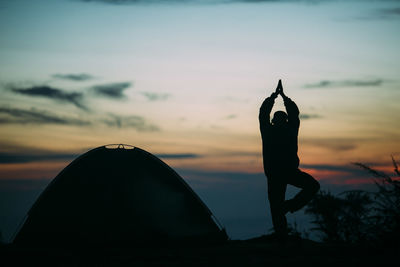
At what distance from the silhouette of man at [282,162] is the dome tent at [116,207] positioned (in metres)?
2.29

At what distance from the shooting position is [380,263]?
7.09 m

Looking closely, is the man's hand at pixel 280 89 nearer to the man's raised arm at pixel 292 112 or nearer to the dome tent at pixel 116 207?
the man's raised arm at pixel 292 112

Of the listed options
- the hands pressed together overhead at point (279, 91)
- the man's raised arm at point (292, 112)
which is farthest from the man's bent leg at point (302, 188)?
the hands pressed together overhead at point (279, 91)

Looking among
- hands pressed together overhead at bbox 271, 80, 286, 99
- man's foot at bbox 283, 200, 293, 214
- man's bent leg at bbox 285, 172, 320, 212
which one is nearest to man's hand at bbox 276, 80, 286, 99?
hands pressed together overhead at bbox 271, 80, 286, 99

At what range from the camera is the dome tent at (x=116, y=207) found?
11.0 m

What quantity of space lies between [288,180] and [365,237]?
6.44ft

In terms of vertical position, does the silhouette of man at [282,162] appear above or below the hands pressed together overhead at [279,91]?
below

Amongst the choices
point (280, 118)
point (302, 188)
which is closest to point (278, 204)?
point (302, 188)

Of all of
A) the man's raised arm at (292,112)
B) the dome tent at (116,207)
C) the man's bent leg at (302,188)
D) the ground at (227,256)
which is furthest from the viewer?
the dome tent at (116,207)

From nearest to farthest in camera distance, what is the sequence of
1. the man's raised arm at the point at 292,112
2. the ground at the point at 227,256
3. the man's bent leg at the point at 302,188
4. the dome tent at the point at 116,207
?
the ground at the point at 227,256
the man's bent leg at the point at 302,188
the man's raised arm at the point at 292,112
the dome tent at the point at 116,207

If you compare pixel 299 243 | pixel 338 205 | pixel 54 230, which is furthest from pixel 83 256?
pixel 338 205

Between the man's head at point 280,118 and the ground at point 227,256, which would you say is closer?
the ground at point 227,256

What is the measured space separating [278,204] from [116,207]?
3959 mm

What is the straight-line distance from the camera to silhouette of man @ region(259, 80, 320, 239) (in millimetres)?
9766
